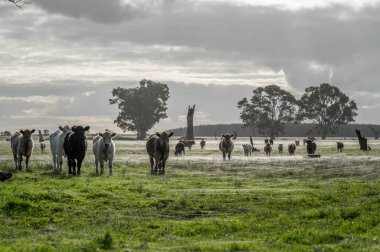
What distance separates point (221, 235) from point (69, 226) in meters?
4.17

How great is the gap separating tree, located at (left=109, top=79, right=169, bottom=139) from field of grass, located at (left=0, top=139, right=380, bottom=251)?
11212 cm

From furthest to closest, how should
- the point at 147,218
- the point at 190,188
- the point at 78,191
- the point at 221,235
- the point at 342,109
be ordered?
the point at 342,109
the point at 190,188
the point at 78,191
the point at 147,218
the point at 221,235

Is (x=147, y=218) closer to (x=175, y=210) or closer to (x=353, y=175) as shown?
(x=175, y=210)

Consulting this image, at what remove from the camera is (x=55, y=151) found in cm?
2984

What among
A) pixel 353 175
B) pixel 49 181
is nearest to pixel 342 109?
pixel 353 175

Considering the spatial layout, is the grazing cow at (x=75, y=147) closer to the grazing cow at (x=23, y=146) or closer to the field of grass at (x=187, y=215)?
the grazing cow at (x=23, y=146)

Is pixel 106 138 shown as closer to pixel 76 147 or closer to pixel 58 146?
pixel 76 147

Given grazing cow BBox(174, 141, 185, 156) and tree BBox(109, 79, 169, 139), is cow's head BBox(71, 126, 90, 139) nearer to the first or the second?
grazing cow BBox(174, 141, 185, 156)

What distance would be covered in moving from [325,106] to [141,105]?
46.0 m

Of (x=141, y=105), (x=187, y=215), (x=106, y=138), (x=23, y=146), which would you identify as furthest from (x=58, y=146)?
(x=141, y=105)

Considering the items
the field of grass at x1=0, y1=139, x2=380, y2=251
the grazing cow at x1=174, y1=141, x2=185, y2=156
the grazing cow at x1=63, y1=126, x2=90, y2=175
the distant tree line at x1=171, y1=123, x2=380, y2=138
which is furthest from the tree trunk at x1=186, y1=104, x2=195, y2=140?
the distant tree line at x1=171, y1=123, x2=380, y2=138

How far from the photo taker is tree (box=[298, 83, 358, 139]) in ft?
452

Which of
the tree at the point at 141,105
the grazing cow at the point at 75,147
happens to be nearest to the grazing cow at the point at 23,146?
the grazing cow at the point at 75,147

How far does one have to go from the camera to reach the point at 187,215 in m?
16.4
